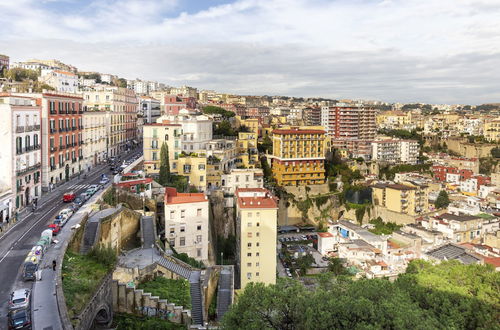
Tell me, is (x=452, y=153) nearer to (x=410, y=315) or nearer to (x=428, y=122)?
(x=428, y=122)

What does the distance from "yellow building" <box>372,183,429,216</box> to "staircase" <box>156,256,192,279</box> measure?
4462cm

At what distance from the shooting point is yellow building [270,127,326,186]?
224 feet

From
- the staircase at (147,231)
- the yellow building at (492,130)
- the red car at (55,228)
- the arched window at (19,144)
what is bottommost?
the staircase at (147,231)

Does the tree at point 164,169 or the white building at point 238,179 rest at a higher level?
the tree at point 164,169

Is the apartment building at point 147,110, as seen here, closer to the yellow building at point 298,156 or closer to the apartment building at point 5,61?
the yellow building at point 298,156

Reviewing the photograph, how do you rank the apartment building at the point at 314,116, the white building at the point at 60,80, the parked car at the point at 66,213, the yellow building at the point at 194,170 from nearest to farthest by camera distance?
the parked car at the point at 66,213
the yellow building at the point at 194,170
the white building at the point at 60,80
the apartment building at the point at 314,116

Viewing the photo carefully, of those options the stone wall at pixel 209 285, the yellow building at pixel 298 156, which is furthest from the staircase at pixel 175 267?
the yellow building at pixel 298 156

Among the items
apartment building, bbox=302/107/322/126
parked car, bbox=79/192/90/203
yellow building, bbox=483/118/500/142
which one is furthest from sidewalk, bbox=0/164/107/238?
yellow building, bbox=483/118/500/142

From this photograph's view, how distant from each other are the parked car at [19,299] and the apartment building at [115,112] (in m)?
41.5

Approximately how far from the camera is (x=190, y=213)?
3475 cm

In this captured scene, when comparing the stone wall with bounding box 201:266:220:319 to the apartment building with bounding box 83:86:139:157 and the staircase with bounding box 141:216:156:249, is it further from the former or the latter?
the apartment building with bounding box 83:86:139:157

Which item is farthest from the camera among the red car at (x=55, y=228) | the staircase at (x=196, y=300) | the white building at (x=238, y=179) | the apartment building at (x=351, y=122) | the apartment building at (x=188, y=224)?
the apartment building at (x=351, y=122)

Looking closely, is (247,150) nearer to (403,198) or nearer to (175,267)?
(403,198)

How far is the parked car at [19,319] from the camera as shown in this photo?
47.5ft
